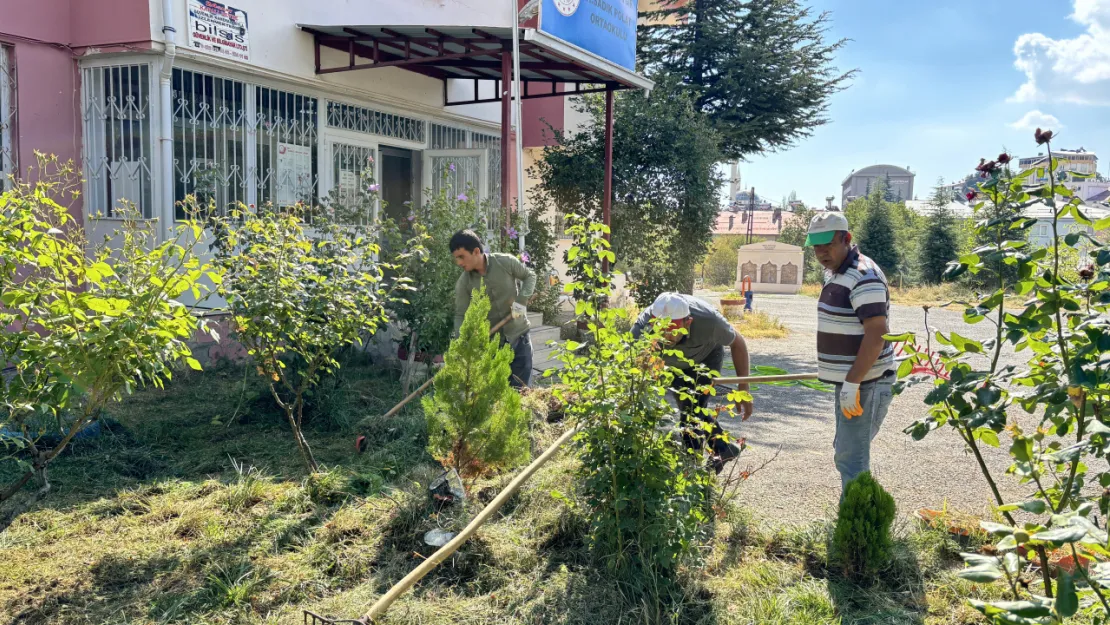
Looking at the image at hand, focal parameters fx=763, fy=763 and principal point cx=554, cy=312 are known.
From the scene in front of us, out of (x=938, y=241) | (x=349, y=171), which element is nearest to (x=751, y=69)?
(x=349, y=171)

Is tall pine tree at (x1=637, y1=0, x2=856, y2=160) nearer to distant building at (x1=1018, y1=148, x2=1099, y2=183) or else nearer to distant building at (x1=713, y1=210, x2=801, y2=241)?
distant building at (x1=1018, y1=148, x2=1099, y2=183)

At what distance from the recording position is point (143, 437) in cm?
503

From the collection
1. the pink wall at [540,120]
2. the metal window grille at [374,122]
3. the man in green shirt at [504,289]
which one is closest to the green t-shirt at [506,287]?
the man in green shirt at [504,289]

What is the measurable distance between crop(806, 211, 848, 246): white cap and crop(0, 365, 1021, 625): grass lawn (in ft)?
4.68

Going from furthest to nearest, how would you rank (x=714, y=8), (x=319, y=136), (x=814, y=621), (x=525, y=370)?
(x=714, y=8)
(x=319, y=136)
(x=525, y=370)
(x=814, y=621)

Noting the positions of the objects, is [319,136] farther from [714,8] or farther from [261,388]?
[714,8]

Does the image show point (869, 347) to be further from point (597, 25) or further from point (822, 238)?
point (597, 25)

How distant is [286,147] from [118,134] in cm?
165

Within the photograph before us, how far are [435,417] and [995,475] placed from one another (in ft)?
12.9

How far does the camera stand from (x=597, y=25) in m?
9.22

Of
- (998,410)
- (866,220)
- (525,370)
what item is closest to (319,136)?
(525,370)

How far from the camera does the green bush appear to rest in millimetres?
3312

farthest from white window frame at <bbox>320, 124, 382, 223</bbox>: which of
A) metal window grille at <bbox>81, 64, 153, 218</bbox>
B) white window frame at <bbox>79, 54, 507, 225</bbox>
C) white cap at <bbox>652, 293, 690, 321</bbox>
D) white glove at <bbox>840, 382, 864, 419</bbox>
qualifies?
white glove at <bbox>840, 382, 864, 419</bbox>

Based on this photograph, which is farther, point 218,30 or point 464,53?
point 464,53
